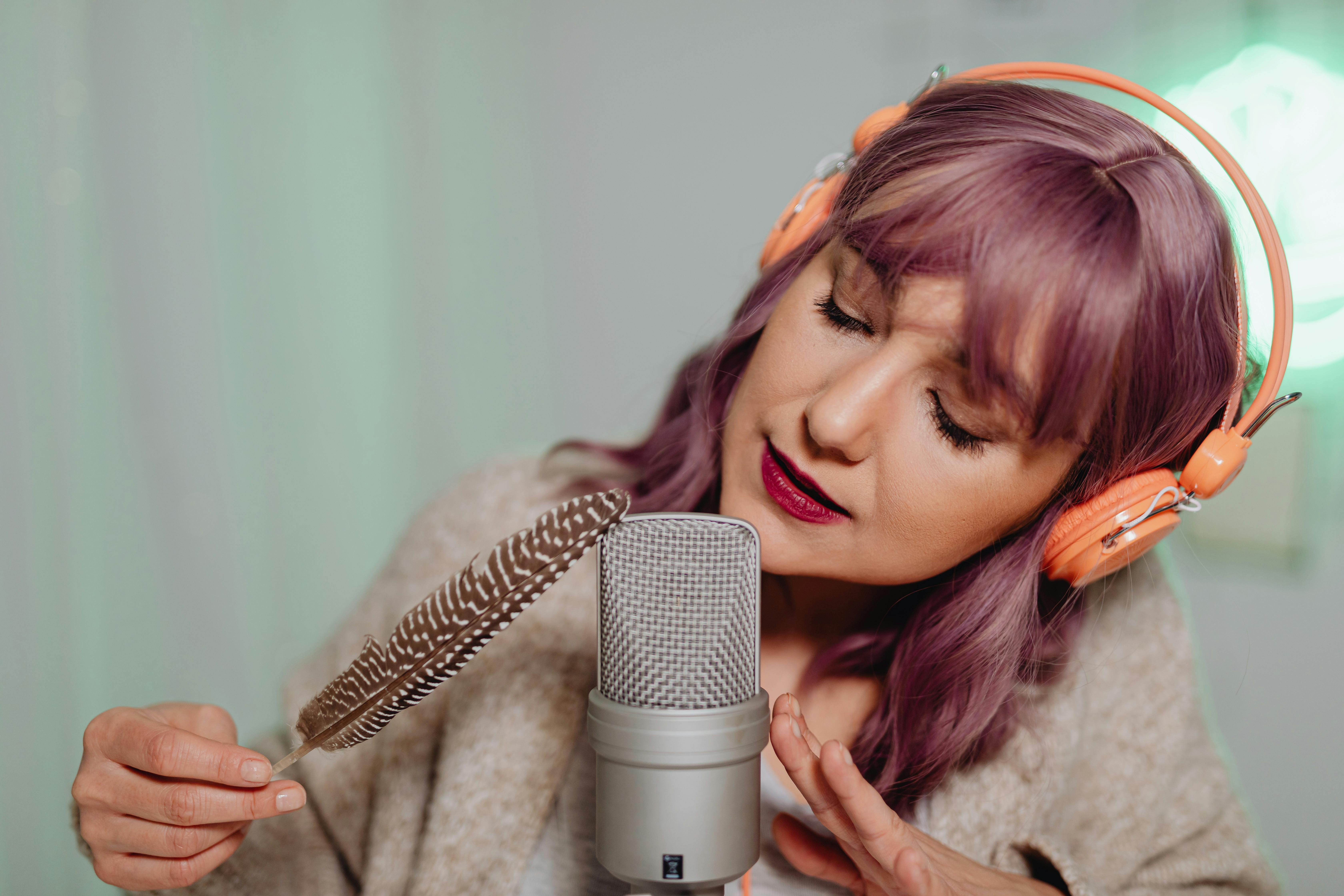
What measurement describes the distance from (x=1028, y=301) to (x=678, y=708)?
0.39 meters

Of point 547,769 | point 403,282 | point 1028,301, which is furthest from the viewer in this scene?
point 403,282

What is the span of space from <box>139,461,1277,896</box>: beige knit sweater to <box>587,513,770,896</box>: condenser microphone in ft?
1.21

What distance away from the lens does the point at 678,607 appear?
0.56 metres

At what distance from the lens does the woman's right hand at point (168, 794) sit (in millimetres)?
645

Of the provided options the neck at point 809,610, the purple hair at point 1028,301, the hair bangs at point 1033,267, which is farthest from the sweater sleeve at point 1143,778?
the hair bangs at point 1033,267

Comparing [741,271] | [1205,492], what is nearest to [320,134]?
[741,271]

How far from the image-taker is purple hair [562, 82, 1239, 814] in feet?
2.19

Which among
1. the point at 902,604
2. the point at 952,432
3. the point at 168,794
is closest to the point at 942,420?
the point at 952,432

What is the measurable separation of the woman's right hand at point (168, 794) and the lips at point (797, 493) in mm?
432

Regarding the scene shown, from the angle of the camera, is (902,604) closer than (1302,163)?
Yes

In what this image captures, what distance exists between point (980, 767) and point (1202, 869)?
285 millimetres

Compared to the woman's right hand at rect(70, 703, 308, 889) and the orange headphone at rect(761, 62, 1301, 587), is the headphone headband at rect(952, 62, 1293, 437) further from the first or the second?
the woman's right hand at rect(70, 703, 308, 889)

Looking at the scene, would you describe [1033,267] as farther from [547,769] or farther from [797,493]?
[547,769]

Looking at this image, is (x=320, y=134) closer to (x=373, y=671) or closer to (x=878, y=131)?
(x=878, y=131)
